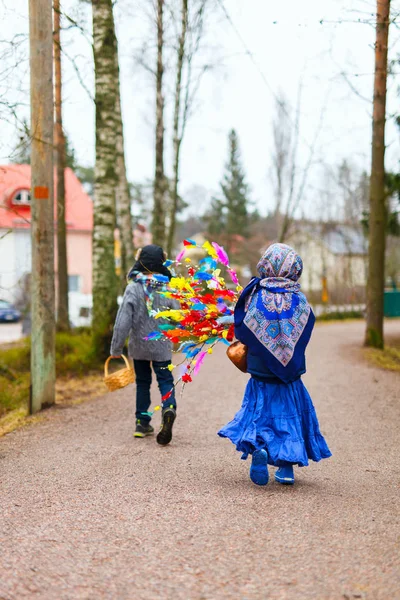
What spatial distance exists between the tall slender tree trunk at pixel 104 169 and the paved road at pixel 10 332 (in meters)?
14.7

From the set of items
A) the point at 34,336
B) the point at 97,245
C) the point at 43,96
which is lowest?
the point at 34,336

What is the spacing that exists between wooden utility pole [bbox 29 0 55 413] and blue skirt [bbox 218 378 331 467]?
159 inches

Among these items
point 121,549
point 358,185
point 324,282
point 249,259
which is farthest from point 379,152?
point 249,259

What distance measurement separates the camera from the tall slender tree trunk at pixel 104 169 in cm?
1212

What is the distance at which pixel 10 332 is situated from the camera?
1236 inches

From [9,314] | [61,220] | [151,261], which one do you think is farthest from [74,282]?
[151,261]

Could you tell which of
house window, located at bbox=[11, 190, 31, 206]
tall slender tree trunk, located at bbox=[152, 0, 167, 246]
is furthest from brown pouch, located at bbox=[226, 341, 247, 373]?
tall slender tree trunk, located at bbox=[152, 0, 167, 246]

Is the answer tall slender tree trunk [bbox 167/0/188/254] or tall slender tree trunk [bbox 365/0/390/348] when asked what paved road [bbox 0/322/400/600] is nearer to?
tall slender tree trunk [bbox 365/0/390/348]

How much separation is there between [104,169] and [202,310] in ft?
21.9

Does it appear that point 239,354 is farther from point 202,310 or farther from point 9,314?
point 9,314

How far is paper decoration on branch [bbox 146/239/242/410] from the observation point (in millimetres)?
6047

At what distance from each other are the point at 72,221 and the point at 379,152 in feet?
105

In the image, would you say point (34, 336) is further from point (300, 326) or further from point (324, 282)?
point (324, 282)

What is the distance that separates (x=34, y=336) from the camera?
29.5 feet
